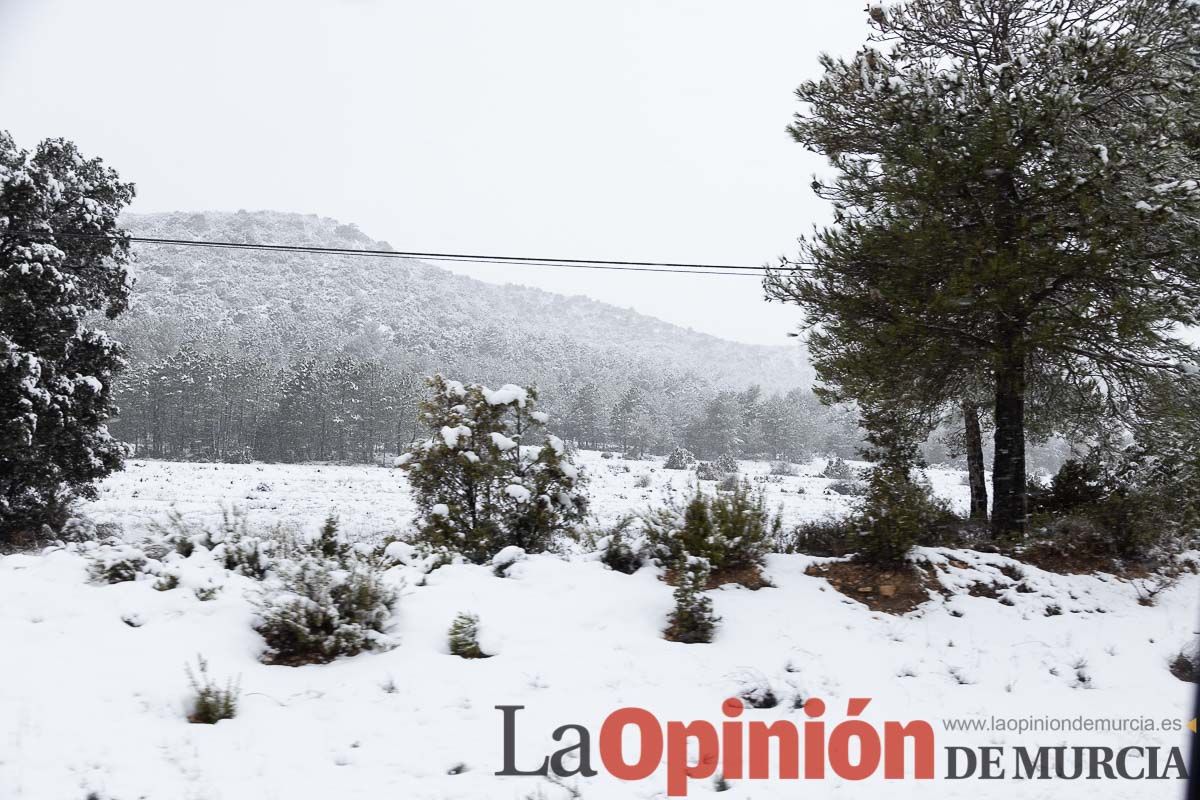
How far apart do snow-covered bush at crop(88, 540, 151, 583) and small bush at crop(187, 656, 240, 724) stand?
2099mm

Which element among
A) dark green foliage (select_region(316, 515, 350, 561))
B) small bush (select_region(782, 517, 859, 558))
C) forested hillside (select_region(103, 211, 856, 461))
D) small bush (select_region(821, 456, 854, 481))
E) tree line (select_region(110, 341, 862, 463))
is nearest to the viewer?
dark green foliage (select_region(316, 515, 350, 561))

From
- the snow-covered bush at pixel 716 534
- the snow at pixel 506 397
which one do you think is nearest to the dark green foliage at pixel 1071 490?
the snow-covered bush at pixel 716 534

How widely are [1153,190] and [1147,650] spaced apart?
4918 millimetres

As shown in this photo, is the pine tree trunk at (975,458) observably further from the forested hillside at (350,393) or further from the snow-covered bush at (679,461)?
the snow-covered bush at (679,461)

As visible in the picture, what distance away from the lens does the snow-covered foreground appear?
332 centimetres

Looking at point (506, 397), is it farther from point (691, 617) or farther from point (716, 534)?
point (691, 617)

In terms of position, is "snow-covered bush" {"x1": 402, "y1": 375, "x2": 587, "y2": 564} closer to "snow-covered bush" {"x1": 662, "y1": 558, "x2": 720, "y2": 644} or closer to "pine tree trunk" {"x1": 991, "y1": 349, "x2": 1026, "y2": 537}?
"snow-covered bush" {"x1": 662, "y1": 558, "x2": 720, "y2": 644}

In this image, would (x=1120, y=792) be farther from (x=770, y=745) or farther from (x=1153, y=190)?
(x=1153, y=190)

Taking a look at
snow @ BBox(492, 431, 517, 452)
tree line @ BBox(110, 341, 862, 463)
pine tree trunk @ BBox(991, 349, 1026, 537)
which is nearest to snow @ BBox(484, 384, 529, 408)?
snow @ BBox(492, 431, 517, 452)

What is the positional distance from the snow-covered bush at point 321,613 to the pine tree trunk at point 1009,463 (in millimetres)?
7771

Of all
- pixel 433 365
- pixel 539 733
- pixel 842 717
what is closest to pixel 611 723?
pixel 539 733

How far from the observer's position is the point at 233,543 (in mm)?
6043

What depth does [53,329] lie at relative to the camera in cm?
1200

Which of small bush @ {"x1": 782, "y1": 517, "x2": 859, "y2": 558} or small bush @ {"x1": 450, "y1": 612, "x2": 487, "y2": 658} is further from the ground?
small bush @ {"x1": 782, "y1": 517, "x2": 859, "y2": 558}
